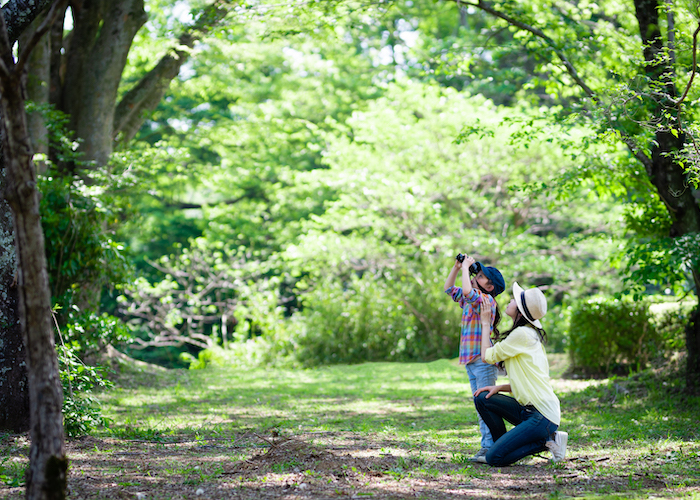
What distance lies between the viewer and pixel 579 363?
28.7 feet

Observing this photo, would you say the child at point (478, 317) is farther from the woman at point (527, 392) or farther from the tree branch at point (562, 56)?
the tree branch at point (562, 56)

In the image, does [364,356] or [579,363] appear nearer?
[579,363]

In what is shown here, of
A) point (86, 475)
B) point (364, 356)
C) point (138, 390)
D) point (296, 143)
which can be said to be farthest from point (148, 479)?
point (296, 143)

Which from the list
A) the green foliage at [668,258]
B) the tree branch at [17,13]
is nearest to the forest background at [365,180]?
the green foliage at [668,258]

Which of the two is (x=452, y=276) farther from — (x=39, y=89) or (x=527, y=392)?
(x=39, y=89)

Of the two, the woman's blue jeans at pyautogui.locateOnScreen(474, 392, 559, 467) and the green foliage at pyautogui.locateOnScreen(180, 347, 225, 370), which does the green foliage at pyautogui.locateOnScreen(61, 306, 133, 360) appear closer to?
the woman's blue jeans at pyautogui.locateOnScreen(474, 392, 559, 467)

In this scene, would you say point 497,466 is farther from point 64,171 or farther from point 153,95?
point 153,95

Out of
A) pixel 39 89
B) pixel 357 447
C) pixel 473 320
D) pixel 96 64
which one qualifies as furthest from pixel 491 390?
pixel 96 64

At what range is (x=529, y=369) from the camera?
158 inches

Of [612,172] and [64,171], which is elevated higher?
[64,171]

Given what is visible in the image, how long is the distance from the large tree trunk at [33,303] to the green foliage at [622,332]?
22.8 ft

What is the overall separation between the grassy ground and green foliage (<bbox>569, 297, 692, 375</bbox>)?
65cm

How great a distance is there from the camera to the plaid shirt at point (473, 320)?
4324 millimetres

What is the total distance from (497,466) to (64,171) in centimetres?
695
